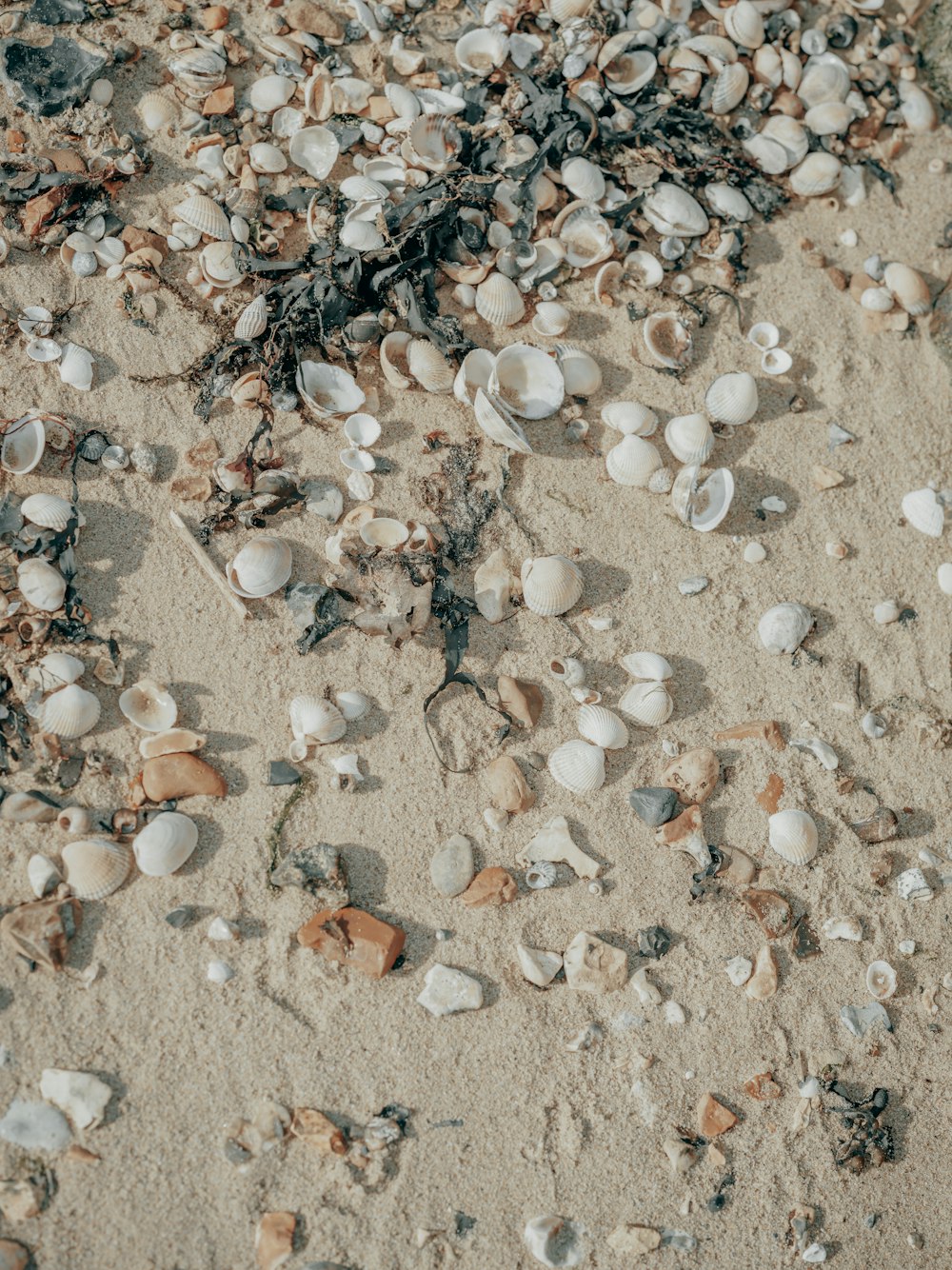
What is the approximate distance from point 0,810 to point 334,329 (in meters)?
2.10

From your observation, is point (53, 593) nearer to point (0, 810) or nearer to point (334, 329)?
point (0, 810)

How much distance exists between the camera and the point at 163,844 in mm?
2832

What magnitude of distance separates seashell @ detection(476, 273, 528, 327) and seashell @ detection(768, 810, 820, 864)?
7.20ft

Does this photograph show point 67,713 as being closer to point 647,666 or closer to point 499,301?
point 647,666

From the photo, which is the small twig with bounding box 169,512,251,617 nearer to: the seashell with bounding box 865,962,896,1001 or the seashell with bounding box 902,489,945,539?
the seashell with bounding box 865,962,896,1001

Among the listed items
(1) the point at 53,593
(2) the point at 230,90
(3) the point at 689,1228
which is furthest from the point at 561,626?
(2) the point at 230,90

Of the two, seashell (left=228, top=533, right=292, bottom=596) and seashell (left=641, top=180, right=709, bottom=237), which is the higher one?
seashell (left=641, top=180, right=709, bottom=237)

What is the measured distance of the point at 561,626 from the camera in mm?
3346

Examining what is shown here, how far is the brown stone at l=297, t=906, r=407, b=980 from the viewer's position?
2.83m

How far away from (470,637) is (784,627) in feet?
3.89

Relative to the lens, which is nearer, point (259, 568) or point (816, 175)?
point (259, 568)

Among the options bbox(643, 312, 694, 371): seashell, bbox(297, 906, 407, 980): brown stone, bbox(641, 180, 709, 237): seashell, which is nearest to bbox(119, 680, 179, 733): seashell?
bbox(297, 906, 407, 980): brown stone

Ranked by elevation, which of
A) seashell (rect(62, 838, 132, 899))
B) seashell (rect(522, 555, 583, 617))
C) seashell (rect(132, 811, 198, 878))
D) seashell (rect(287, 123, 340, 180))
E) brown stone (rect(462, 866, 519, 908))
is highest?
seashell (rect(287, 123, 340, 180))

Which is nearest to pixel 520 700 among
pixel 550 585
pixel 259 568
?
pixel 550 585
